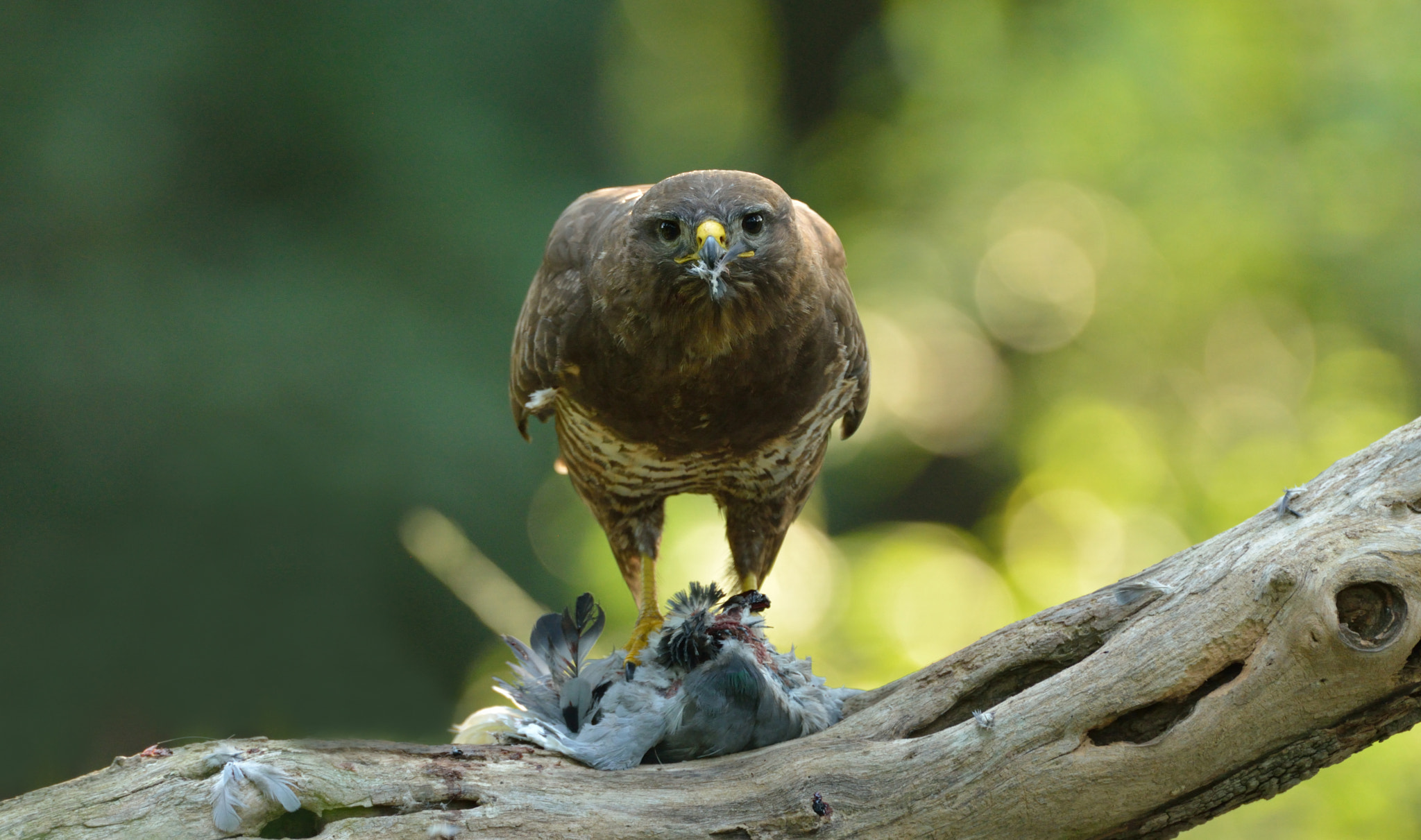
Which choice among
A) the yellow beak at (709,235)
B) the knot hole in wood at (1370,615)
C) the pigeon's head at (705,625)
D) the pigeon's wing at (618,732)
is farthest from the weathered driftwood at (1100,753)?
the yellow beak at (709,235)

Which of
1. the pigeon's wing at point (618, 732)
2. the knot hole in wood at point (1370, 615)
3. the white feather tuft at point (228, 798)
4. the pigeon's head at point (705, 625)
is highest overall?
the pigeon's head at point (705, 625)

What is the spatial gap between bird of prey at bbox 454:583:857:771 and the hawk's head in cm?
85

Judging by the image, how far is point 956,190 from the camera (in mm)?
6973

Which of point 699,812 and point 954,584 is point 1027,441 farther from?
point 699,812

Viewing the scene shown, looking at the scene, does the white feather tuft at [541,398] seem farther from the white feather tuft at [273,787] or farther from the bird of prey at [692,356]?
the white feather tuft at [273,787]

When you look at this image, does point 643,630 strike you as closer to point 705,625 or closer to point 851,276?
point 705,625

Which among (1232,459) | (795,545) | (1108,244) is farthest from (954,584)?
(1108,244)

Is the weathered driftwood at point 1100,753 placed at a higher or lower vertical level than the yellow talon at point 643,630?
lower

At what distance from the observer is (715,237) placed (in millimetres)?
2695

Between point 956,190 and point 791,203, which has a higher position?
point 956,190

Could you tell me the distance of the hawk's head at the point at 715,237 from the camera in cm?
273

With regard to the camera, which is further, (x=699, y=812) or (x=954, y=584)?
(x=954, y=584)

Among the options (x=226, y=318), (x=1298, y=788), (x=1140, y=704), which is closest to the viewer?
(x=1140, y=704)

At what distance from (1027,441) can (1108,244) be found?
131 cm
